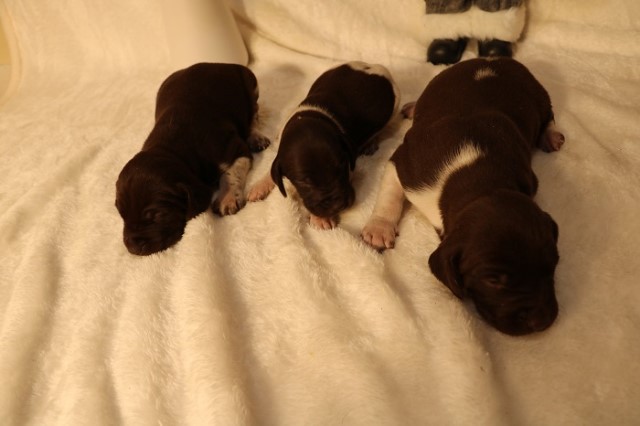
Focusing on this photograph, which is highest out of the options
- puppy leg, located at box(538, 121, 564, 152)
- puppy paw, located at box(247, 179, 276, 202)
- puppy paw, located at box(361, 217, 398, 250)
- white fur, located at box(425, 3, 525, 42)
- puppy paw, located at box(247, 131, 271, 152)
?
white fur, located at box(425, 3, 525, 42)

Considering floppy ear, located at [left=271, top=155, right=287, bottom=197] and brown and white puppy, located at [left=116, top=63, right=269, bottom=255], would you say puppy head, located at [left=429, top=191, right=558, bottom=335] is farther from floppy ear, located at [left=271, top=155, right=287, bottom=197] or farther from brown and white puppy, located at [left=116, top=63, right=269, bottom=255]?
brown and white puppy, located at [left=116, top=63, right=269, bottom=255]

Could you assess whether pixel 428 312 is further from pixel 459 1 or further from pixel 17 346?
pixel 459 1

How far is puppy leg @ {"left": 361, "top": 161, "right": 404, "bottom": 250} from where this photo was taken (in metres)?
2.55

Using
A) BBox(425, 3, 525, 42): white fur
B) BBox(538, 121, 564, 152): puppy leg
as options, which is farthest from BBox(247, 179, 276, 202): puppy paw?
BBox(425, 3, 525, 42): white fur

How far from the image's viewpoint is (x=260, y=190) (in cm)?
303

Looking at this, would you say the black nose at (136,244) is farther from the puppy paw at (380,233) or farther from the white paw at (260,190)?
the puppy paw at (380,233)

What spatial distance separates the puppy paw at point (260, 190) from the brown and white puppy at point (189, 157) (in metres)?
0.06

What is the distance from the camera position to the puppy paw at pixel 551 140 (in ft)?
9.70

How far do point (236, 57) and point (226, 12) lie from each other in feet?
1.14

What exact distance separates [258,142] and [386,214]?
123 centimetres

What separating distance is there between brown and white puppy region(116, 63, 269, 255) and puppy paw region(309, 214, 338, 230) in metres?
0.49

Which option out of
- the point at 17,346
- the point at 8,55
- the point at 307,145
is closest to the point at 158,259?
→ the point at 17,346

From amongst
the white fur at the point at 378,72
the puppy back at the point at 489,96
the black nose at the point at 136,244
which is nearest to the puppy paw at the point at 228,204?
the black nose at the point at 136,244

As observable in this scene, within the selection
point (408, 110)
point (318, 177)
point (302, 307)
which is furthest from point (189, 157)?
point (408, 110)
